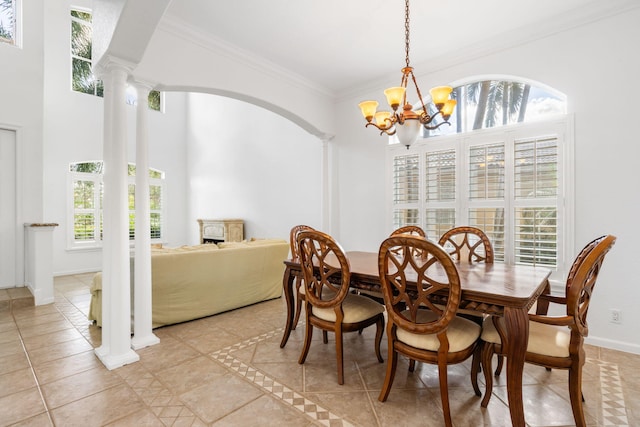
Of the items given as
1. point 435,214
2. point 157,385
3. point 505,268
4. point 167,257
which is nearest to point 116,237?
point 167,257

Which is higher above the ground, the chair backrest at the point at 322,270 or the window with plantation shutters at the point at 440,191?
the window with plantation shutters at the point at 440,191

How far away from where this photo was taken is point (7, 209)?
14.6ft

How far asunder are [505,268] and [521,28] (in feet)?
8.19

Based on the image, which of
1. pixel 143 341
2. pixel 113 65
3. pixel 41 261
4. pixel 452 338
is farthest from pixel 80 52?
pixel 452 338

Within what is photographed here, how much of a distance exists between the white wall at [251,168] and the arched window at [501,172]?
1.82 metres

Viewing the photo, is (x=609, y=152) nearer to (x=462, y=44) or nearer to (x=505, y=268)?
(x=505, y=268)

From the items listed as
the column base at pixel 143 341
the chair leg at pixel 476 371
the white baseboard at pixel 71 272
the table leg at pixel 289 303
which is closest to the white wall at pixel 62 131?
the white baseboard at pixel 71 272

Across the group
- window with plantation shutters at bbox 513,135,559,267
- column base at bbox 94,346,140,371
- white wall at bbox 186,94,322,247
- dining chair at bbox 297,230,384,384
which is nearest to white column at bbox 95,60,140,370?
column base at bbox 94,346,140,371

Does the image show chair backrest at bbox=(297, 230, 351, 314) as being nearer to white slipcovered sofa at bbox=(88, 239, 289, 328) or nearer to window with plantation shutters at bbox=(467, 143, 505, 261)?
white slipcovered sofa at bbox=(88, 239, 289, 328)

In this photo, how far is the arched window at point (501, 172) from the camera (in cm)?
314

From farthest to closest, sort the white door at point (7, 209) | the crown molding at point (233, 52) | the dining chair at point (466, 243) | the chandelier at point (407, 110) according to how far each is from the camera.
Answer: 1. the white door at point (7, 209)
2. the crown molding at point (233, 52)
3. the dining chair at point (466, 243)
4. the chandelier at point (407, 110)

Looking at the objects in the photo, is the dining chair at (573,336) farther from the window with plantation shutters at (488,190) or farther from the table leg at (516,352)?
the window with plantation shutters at (488,190)

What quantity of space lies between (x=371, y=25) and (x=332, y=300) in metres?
2.66

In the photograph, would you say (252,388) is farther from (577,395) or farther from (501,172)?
(501,172)
